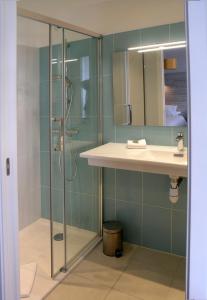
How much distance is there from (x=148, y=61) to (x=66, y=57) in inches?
28.4

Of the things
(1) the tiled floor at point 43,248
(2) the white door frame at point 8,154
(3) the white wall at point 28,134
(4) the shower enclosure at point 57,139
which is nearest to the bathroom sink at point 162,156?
(4) the shower enclosure at point 57,139

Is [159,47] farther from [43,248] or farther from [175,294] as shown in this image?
[43,248]

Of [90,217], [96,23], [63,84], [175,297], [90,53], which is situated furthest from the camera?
[90,217]

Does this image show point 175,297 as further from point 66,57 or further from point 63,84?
point 66,57

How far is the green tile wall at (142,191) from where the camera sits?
2430 millimetres

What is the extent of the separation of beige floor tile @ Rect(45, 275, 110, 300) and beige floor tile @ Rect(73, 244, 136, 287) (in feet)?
0.20

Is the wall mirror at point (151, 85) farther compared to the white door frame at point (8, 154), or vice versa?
the wall mirror at point (151, 85)

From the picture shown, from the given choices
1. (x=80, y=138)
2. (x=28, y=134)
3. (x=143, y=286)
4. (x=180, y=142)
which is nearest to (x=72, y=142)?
(x=80, y=138)

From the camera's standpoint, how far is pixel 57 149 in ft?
7.42

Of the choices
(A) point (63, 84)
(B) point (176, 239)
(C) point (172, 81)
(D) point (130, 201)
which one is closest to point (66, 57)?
(A) point (63, 84)

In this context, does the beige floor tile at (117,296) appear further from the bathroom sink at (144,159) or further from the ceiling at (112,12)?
the ceiling at (112,12)

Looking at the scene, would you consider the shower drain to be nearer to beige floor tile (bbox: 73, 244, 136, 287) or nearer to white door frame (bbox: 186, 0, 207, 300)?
beige floor tile (bbox: 73, 244, 136, 287)

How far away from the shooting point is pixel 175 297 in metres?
1.99

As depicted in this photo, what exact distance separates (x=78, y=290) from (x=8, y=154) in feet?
4.40
